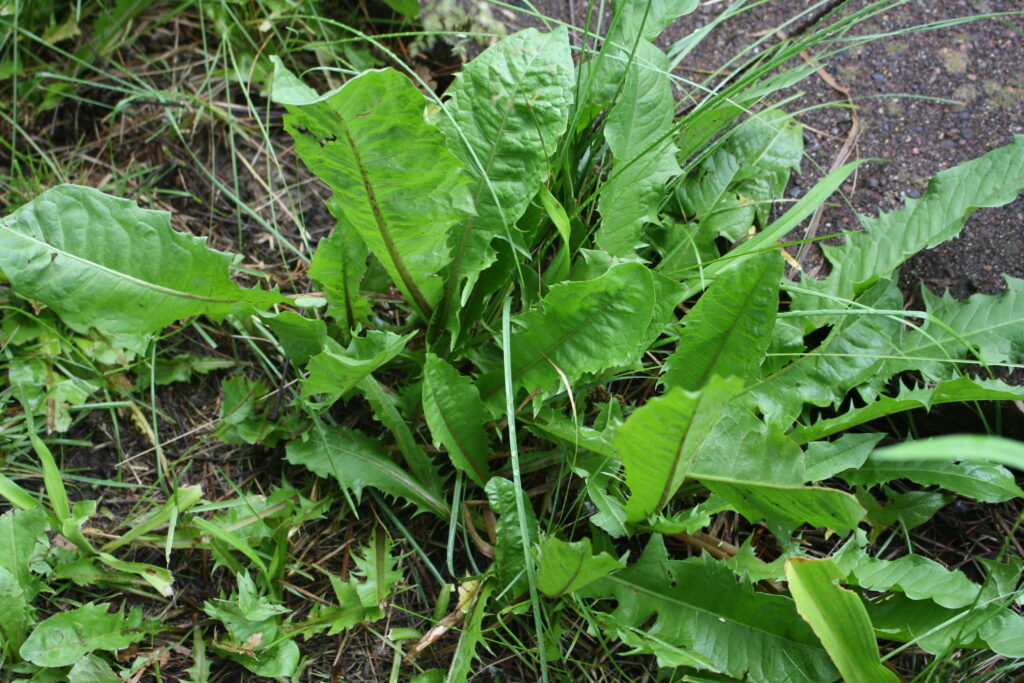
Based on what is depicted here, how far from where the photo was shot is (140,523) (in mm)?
1545

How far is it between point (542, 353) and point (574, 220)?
366mm

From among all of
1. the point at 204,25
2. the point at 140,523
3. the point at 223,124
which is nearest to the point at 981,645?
the point at 140,523

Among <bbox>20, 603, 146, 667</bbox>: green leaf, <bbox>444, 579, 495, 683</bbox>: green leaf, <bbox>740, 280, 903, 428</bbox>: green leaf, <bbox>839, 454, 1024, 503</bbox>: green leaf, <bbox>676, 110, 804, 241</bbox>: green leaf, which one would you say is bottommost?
<bbox>20, 603, 146, 667</bbox>: green leaf

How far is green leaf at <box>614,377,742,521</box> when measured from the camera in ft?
3.36

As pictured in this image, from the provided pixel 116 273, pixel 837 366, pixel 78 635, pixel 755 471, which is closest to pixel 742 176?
pixel 837 366

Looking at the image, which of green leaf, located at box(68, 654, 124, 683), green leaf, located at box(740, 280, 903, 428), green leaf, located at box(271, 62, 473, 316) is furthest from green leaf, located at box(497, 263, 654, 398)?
green leaf, located at box(68, 654, 124, 683)

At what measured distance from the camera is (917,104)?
73.3 inches

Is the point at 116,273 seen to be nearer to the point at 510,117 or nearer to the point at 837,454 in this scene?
the point at 510,117

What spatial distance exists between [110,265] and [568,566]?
3.32 ft

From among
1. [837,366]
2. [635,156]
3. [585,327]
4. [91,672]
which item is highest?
[635,156]

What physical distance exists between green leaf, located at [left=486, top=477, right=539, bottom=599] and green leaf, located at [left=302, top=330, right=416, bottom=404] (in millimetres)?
306

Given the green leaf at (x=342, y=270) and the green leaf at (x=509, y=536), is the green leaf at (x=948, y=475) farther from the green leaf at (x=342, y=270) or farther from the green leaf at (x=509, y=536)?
the green leaf at (x=342, y=270)

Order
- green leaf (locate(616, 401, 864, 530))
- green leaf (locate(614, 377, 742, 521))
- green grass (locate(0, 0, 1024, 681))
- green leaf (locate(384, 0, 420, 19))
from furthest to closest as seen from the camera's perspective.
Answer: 1. green leaf (locate(384, 0, 420, 19))
2. green grass (locate(0, 0, 1024, 681))
3. green leaf (locate(616, 401, 864, 530))
4. green leaf (locate(614, 377, 742, 521))

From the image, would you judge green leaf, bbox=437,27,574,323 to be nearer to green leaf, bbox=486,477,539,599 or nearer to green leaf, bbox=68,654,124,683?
green leaf, bbox=486,477,539,599
